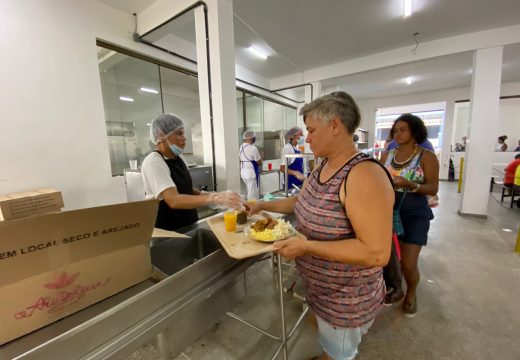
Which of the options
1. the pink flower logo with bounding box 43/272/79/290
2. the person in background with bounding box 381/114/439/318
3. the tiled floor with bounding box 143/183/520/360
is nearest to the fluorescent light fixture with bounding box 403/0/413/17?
the person in background with bounding box 381/114/439/318

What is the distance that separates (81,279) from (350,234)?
979mm

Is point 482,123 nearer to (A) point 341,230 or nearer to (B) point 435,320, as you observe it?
(B) point 435,320

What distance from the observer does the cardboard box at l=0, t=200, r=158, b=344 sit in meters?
Result: 0.58

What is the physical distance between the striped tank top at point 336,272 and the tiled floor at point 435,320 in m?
0.83

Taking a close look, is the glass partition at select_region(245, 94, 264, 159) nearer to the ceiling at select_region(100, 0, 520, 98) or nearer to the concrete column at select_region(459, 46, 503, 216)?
the ceiling at select_region(100, 0, 520, 98)

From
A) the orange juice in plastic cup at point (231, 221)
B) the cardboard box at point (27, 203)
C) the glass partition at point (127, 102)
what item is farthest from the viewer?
the glass partition at point (127, 102)

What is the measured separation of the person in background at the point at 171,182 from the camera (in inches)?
53.7

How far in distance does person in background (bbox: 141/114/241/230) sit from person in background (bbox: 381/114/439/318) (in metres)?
1.31

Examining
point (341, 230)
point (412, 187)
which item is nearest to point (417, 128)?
point (412, 187)

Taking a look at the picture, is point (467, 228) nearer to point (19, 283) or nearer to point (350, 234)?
point (350, 234)

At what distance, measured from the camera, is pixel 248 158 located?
14.1 feet

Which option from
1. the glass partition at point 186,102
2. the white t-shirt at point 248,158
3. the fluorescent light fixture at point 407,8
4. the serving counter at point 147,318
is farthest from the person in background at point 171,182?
the fluorescent light fixture at point 407,8

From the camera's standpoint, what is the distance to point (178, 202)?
4.42ft

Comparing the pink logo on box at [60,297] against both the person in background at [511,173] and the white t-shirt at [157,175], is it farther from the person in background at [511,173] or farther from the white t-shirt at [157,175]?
the person in background at [511,173]
